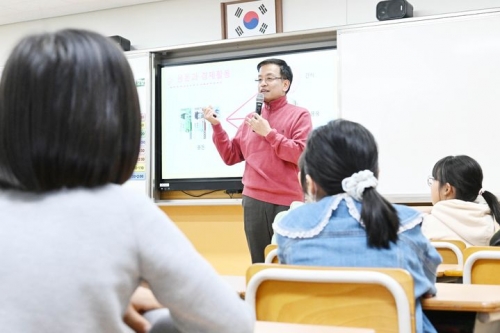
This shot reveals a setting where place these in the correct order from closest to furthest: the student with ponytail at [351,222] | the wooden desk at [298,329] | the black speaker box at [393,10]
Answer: the wooden desk at [298,329] < the student with ponytail at [351,222] < the black speaker box at [393,10]

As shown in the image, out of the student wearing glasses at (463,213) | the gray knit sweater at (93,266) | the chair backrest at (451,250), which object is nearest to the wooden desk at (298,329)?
the gray knit sweater at (93,266)

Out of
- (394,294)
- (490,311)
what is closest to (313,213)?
(394,294)

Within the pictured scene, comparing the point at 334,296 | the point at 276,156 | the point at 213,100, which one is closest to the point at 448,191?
the point at 276,156

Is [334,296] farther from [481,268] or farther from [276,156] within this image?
[276,156]

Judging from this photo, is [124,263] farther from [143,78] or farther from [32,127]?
[143,78]

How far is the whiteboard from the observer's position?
4039mm

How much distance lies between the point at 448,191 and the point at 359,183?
152 centimetres

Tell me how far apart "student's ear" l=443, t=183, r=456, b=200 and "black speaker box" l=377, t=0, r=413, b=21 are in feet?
5.78

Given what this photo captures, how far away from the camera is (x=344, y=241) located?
59.6 inches

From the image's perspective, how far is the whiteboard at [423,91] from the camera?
13.3 feet

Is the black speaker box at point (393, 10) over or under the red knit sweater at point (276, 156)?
over

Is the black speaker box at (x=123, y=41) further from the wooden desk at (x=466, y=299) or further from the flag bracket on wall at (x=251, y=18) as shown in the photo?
the wooden desk at (x=466, y=299)

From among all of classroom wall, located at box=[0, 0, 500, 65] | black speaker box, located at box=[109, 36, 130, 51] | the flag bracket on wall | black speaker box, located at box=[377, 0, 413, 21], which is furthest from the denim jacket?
black speaker box, located at box=[109, 36, 130, 51]

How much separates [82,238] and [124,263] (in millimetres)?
57
